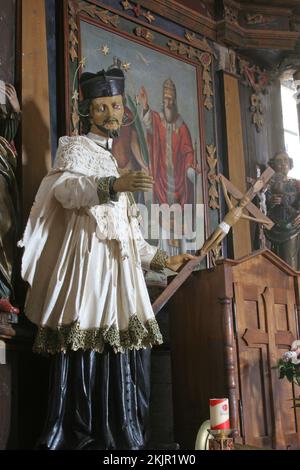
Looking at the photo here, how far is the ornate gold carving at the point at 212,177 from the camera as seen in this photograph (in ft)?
18.8

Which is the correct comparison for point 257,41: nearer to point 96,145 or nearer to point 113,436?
point 96,145

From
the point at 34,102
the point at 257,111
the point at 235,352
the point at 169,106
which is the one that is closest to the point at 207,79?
the point at 169,106

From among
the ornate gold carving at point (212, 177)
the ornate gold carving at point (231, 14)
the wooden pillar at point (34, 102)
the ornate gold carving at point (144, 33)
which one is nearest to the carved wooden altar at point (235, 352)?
the wooden pillar at point (34, 102)

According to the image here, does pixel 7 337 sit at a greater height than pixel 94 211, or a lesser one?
lesser

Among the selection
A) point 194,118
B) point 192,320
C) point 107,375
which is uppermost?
point 194,118

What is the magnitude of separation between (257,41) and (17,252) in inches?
134

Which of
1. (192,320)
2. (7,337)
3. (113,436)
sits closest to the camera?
(113,436)

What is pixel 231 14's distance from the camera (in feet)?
20.8

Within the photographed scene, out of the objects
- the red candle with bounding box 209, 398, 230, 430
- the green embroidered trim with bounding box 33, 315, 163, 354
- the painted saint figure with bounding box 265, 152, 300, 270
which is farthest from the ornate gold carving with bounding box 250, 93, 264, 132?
the red candle with bounding box 209, 398, 230, 430

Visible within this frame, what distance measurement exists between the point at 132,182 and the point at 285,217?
9.38 ft

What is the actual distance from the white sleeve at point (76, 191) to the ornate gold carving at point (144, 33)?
216cm

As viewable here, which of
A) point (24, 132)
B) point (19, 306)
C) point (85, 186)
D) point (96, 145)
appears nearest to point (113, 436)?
point (19, 306)

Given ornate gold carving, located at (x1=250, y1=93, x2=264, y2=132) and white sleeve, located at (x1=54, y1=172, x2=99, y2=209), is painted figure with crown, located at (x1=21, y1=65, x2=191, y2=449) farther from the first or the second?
ornate gold carving, located at (x1=250, y1=93, x2=264, y2=132)

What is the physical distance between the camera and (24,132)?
14.7 feet
